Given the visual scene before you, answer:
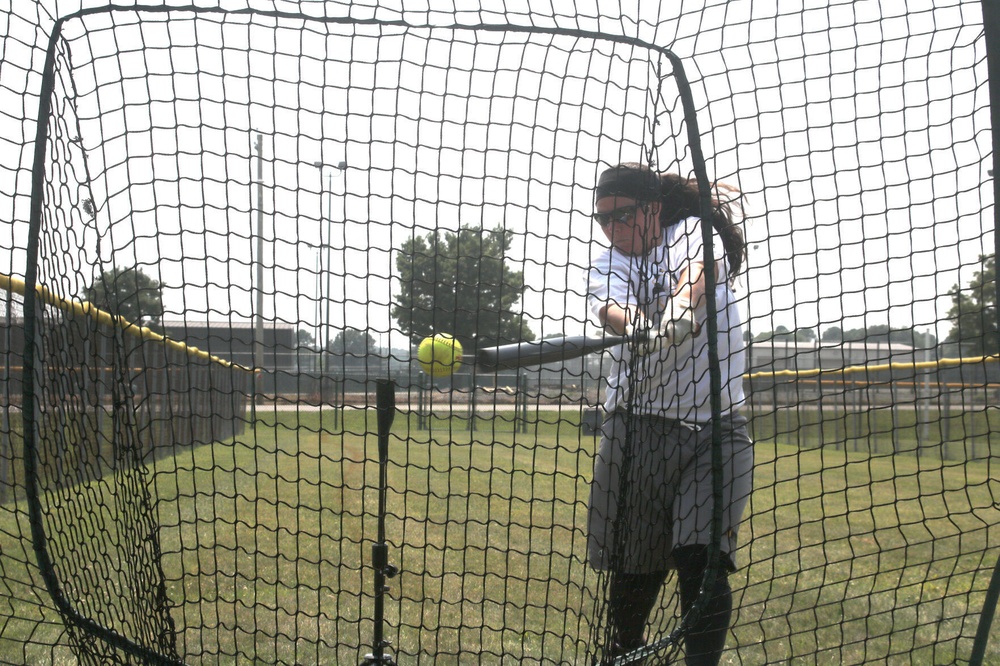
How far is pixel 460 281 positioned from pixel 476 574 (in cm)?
89

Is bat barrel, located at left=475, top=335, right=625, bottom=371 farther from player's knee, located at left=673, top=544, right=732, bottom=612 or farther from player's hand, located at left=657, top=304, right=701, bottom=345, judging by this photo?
player's knee, located at left=673, top=544, right=732, bottom=612

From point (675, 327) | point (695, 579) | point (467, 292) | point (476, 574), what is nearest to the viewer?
point (675, 327)

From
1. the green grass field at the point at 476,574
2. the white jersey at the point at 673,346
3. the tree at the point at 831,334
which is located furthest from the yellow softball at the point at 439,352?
the tree at the point at 831,334

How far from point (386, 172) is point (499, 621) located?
1967mm

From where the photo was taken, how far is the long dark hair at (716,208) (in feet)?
7.98

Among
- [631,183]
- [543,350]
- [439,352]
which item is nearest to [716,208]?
[631,183]

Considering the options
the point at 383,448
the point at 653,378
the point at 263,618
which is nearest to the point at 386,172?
the point at 383,448

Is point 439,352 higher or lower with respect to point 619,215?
lower

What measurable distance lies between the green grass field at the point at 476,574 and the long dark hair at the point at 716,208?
0.55m

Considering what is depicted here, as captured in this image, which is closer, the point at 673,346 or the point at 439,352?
the point at 673,346

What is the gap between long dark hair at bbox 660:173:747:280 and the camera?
243 cm

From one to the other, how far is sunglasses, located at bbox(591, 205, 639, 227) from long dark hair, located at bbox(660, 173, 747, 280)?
0.09 meters

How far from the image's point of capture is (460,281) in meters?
2.74

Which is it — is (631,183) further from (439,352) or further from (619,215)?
(439,352)
